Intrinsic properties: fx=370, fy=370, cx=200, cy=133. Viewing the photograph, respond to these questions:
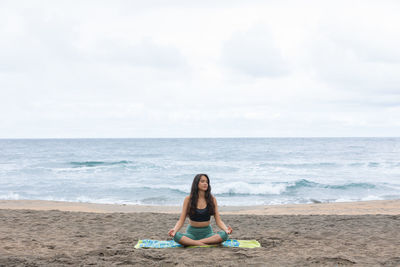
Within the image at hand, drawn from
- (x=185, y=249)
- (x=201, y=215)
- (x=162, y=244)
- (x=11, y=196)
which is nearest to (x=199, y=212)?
(x=201, y=215)

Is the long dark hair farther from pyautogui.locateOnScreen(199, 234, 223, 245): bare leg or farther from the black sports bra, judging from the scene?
pyautogui.locateOnScreen(199, 234, 223, 245): bare leg

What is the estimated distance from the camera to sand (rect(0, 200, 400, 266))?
16.9ft

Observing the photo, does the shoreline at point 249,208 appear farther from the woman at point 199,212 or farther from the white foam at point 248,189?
the white foam at point 248,189

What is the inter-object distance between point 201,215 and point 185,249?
582 mm

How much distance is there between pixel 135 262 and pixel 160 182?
18716mm

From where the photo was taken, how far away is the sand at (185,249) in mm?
5145

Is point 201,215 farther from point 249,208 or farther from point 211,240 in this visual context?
point 249,208

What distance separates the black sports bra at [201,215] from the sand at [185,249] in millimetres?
466

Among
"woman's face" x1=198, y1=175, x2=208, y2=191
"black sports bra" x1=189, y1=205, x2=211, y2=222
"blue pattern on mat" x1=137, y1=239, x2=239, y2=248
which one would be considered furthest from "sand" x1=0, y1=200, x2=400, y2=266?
"woman's face" x1=198, y1=175, x2=208, y2=191

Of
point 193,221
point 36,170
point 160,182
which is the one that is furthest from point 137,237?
point 36,170

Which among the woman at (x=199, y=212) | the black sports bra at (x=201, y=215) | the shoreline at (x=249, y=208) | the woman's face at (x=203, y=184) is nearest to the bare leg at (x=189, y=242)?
the woman at (x=199, y=212)

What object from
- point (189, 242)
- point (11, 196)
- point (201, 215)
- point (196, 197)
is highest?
point (196, 197)

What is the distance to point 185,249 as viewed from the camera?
5.84 m

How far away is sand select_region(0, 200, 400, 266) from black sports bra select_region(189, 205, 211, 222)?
1.53 ft
